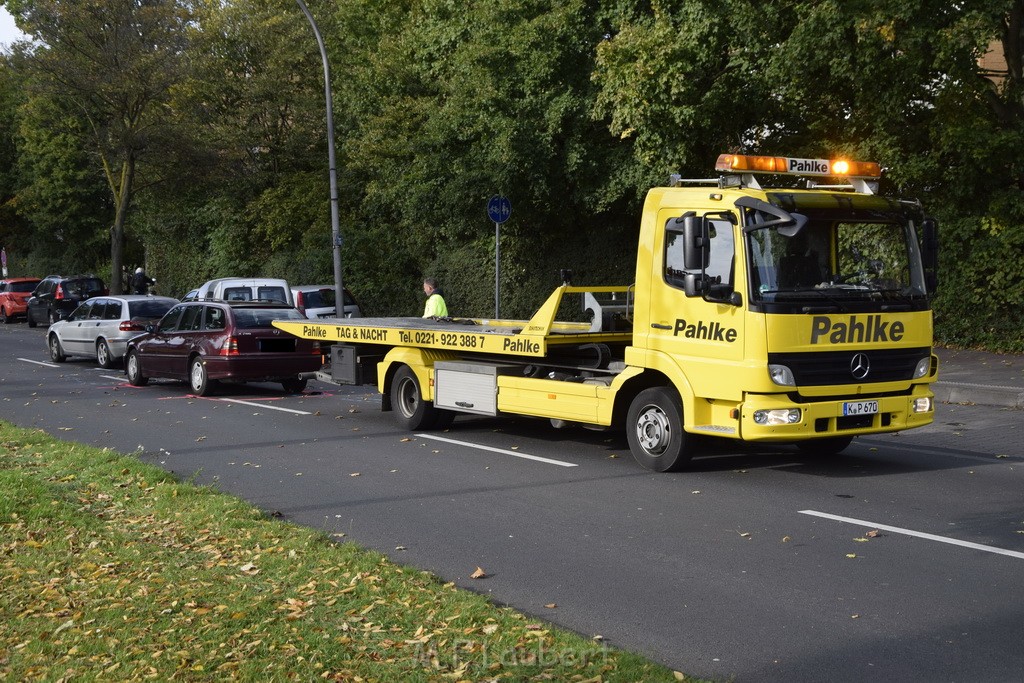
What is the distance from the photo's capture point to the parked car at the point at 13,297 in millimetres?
44812

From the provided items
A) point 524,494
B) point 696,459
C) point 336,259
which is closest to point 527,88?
point 336,259

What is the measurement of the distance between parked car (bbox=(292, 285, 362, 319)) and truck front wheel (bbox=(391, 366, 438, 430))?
1385 centimetres

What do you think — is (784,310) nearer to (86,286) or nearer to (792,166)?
(792,166)

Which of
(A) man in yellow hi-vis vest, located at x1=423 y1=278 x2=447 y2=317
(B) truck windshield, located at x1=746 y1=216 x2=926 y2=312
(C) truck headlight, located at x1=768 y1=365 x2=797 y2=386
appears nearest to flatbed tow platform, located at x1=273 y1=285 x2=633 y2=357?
(A) man in yellow hi-vis vest, located at x1=423 y1=278 x2=447 y2=317

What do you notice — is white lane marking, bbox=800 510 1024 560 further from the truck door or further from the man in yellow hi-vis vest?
the man in yellow hi-vis vest

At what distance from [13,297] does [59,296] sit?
746 centimetres

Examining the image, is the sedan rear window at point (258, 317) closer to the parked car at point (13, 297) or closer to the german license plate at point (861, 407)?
the german license plate at point (861, 407)

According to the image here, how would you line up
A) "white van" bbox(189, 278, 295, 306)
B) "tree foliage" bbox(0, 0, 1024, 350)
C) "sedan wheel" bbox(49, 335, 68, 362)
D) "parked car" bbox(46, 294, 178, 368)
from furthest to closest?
1. "white van" bbox(189, 278, 295, 306)
2. "sedan wheel" bbox(49, 335, 68, 362)
3. "parked car" bbox(46, 294, 178, 368)
4. "tree foliage" bbox(0, 0, 1024, 350)

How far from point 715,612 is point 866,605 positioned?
0.85m

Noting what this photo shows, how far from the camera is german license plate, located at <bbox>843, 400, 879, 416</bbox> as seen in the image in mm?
9719

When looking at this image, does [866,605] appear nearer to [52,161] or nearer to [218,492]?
[218,492]

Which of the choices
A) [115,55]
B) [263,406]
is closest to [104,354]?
[263,406]

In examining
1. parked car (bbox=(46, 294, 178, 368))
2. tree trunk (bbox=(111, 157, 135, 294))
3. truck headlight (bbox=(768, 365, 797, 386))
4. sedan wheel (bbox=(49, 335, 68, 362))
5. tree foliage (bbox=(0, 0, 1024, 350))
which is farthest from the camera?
tree trunk (bbox=(111, 157, 135, 294))

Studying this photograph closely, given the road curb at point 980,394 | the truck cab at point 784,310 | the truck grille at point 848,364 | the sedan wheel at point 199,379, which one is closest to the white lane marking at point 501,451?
the truck cab at point 784,310
